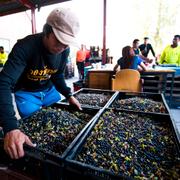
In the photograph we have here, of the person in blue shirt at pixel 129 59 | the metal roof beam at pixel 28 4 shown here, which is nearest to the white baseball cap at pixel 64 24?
the person in blue shirt at pixel 129 59

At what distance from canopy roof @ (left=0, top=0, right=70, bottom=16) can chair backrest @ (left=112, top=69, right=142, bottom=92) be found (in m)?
5.62

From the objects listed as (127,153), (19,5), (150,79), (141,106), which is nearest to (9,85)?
(127,153)

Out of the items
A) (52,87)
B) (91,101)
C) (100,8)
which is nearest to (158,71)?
(91,101)

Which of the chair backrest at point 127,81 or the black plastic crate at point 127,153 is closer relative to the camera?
the black plastic crate at point 127,153

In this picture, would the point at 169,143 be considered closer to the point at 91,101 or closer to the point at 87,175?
the point at 87,175

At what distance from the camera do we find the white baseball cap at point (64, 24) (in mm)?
1023

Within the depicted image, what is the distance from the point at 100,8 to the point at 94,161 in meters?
6.56

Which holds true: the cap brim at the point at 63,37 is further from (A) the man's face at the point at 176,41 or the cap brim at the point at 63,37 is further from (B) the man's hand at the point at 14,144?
(A) the man's face at the point at 176,41

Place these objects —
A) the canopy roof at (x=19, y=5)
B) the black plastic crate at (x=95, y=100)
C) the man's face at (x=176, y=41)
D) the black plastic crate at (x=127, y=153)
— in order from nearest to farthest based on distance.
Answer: the black plastic crate at (x=127, y=153) → the black plastic crate at (x=95, y=100) → the man's face at (x=176, y=41) → the canopy roof at (x=19, y=5)

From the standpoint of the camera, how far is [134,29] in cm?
805

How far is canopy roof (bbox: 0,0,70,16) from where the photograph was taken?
7703 millimetres

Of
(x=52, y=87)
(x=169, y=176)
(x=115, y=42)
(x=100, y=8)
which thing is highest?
(x=100, y=8)

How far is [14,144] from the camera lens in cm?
81

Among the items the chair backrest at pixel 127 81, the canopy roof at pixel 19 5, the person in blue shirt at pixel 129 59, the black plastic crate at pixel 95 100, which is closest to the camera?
the black plastic crate at pixel 95 100
